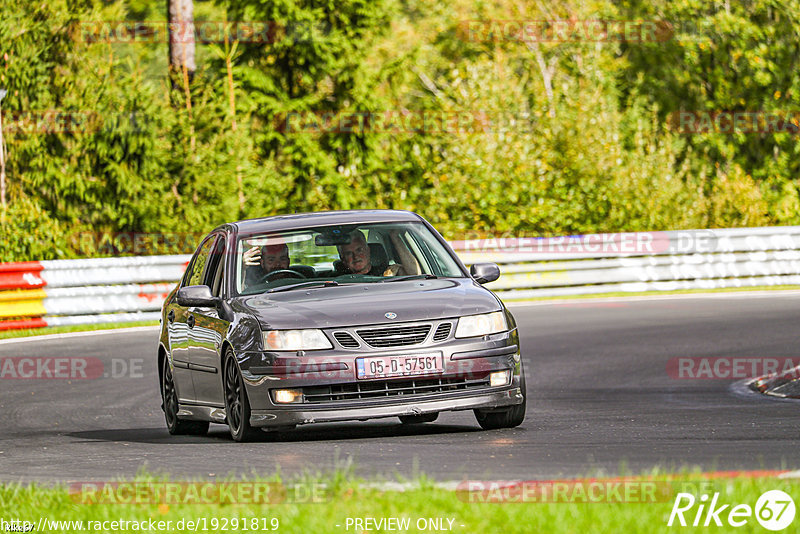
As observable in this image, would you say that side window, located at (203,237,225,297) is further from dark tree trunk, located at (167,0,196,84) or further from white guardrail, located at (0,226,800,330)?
dark tree trunk, located at (167,0,196,84)

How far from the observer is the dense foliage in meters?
29.2

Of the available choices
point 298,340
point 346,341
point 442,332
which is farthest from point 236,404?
point 442,332

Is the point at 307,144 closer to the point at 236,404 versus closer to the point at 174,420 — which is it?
the point at 174,420

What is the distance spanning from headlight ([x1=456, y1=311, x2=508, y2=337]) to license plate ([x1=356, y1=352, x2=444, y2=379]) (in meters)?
0.28

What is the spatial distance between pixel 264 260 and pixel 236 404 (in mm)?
1198

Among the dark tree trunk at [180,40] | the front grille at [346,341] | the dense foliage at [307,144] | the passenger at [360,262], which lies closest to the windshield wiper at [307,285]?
the passenger at [360,262]

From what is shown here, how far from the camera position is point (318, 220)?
11195mm

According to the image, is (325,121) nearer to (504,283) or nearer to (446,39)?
(504,283)

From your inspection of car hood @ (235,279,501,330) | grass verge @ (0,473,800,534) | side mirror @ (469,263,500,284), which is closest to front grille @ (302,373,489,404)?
car hood @ (235,279,501,330)

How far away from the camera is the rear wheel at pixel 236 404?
32.6 feet

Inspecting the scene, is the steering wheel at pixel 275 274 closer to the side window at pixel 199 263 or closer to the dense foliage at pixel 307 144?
the side window at pixel 199 263

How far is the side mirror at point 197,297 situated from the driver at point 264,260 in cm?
29

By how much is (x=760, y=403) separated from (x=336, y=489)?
19.6ft

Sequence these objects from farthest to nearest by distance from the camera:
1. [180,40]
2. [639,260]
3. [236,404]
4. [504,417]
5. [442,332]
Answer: [180,40]
[639,260]
[504,417]
[236,404]
[442,332]
